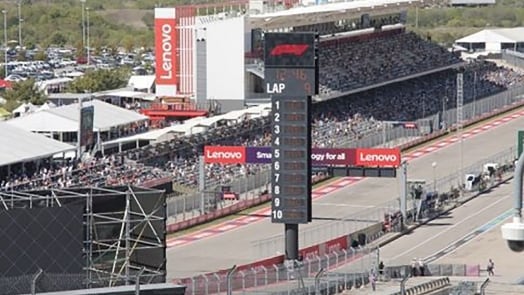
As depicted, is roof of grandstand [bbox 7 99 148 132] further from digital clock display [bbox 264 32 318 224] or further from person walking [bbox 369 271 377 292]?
person walking [bbox 369 271 377 292]

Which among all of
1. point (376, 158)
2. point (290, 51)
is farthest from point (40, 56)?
point (290, 51)

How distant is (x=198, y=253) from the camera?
48000 mm

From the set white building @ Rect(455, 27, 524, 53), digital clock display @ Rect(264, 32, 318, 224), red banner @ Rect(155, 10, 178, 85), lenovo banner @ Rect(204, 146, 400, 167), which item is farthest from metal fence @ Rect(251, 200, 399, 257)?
white building @ Rect(455, 27, 524, 53)

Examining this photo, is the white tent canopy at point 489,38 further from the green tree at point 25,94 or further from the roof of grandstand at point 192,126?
the roof of grandstand at point 192,126

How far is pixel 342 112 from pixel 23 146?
2699 cm

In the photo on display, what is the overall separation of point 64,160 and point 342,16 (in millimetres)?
33631

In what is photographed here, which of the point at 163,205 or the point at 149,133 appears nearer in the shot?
the point at 163,205

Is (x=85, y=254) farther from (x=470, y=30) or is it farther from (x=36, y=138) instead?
(x=470, y=30)

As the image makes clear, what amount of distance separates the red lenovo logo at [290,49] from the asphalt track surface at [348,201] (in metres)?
6.53

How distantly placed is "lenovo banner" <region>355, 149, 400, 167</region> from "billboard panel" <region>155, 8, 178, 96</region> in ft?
86.6

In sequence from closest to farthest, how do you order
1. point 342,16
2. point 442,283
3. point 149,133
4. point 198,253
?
point 442,283, point 198,253, point 149,133, point 342,16

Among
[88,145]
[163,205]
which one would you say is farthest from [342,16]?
[163,205]

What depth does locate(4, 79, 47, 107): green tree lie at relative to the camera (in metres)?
83.5

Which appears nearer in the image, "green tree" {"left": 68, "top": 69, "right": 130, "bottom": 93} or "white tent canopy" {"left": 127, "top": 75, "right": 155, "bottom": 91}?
"white tent canopy" {"left": 127, "top": 75, "right": 155, "bottom": 91}
